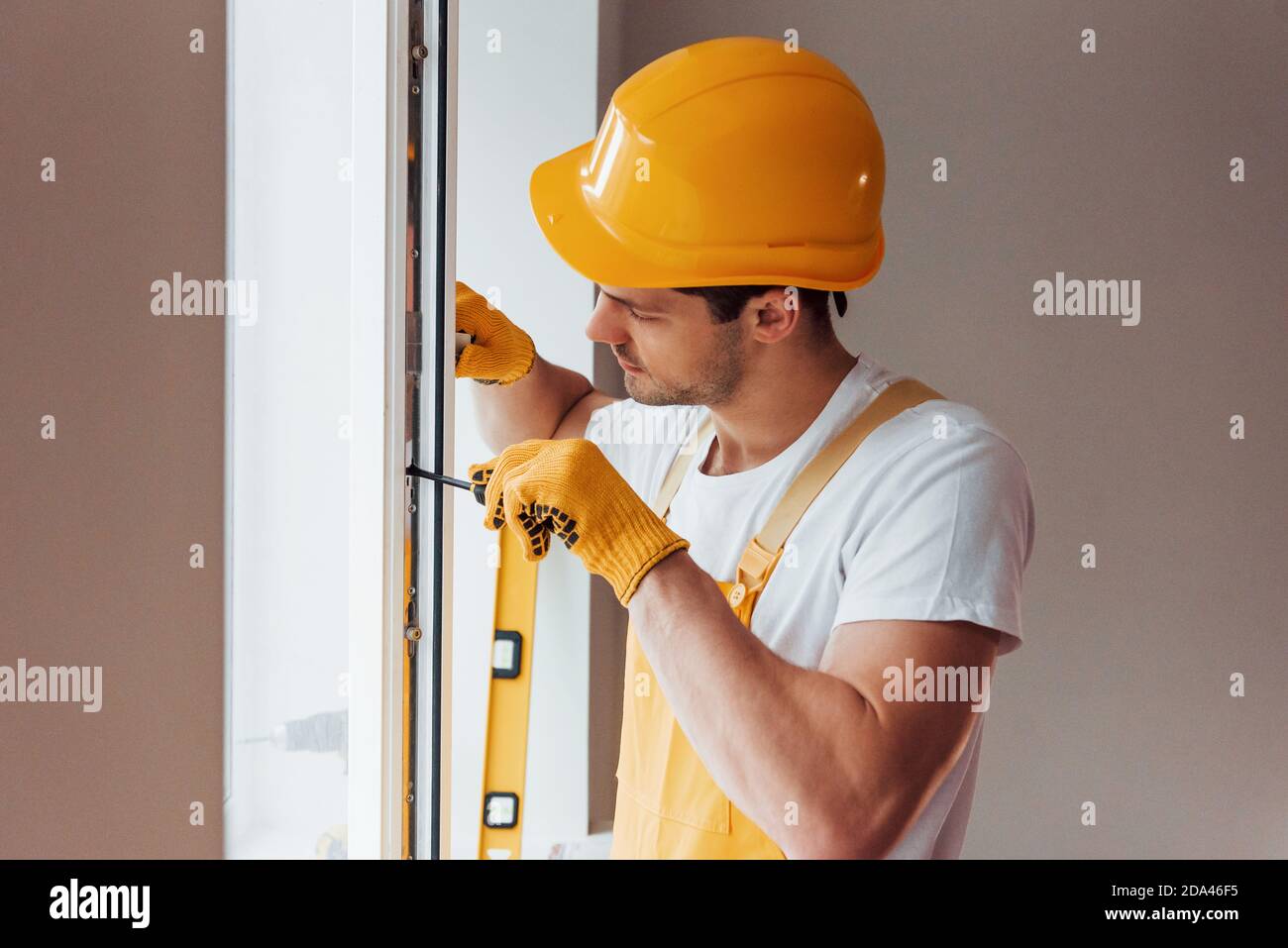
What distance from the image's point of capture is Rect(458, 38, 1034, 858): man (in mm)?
812

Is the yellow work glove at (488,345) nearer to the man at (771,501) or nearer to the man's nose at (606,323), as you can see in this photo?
the man at (771,501)

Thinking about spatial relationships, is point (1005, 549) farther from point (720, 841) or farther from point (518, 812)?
point (518, 812)

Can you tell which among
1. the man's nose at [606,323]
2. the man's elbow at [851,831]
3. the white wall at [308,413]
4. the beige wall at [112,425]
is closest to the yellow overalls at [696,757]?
the man's elbow at [851,831]

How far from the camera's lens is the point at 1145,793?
201 centimetres

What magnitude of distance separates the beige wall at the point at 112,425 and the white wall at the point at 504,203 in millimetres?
857

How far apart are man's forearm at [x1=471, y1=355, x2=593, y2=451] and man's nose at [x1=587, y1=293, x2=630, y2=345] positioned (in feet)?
0.77

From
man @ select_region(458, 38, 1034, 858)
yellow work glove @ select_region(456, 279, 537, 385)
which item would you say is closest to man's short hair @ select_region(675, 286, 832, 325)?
man @ select_region(458, 38, 1034, 858)

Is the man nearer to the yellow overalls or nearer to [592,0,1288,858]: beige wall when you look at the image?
the yellow overalls

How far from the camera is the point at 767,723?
0.79 m

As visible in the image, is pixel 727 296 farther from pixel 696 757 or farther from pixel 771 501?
pixel 696 757

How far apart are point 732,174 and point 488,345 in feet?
1.25

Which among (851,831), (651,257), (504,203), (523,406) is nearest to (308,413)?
(651,257)

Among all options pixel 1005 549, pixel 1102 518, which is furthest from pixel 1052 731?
pixel 1005 549
